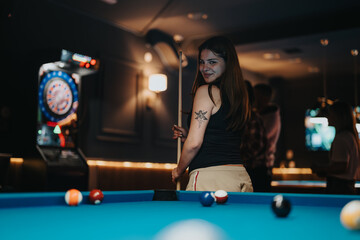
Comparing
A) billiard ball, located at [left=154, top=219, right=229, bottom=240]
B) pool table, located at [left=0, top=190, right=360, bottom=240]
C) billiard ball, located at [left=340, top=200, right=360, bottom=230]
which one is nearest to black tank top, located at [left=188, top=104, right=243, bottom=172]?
pool table, located at [left=0, top=190, right=360, bottom=240]

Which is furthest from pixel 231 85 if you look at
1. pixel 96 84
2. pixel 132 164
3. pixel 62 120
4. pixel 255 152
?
pixel 132 164

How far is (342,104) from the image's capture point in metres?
3.46

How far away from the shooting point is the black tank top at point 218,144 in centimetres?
215

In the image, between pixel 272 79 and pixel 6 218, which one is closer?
pixel 6 218

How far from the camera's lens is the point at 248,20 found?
5875 mm

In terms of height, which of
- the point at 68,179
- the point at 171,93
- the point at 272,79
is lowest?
the point at 68,179

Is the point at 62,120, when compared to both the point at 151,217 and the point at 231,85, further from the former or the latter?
the point at 151,217

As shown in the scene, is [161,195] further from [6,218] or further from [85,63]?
[85,63]

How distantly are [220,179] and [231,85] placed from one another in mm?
494

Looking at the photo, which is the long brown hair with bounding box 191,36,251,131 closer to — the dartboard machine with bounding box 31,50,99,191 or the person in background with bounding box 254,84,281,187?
the person in background with bounding box 254,84,281,187

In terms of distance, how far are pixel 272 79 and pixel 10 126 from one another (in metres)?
6.32

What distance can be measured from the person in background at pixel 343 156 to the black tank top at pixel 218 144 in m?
1.47

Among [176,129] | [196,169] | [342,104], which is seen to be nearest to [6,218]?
[196,169]

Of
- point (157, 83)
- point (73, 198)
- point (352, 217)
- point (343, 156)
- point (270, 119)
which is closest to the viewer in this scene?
point (352, 217)
